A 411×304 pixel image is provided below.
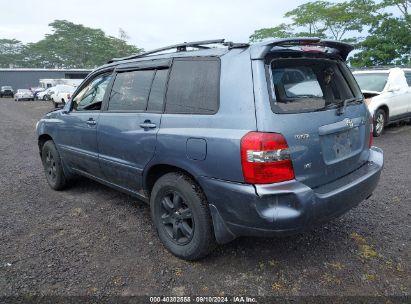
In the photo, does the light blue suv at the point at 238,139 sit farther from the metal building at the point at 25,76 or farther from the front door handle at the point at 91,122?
the metal building at the point at 25,76

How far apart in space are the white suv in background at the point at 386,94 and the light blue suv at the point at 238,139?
567cm

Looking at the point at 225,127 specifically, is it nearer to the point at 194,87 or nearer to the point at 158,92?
the point at 194,87

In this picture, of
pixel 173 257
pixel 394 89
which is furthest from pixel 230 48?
pixel 394 89

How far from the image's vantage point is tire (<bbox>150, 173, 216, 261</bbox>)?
112 inches

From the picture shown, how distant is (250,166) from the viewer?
2.46 m

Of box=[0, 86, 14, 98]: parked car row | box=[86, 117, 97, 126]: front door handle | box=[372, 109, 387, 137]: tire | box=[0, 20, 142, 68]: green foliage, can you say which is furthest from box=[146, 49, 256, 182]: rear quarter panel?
box=[0, 20, 142, 68]: green foliage

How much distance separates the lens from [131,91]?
3613mm

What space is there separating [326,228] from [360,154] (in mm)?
911

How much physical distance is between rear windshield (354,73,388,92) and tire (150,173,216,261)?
7684mm

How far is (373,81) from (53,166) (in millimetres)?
7988

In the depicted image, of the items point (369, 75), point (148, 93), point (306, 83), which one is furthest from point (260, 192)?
point (369, 75)

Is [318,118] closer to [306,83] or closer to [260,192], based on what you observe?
[306,83]

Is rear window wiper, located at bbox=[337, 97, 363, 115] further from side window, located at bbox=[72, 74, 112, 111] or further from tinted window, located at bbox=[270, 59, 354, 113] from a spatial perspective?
side window, located at bbox=[72, 74, 112, 111]

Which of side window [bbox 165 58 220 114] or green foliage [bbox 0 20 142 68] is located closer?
side window [bbox 165 58 220 114]
